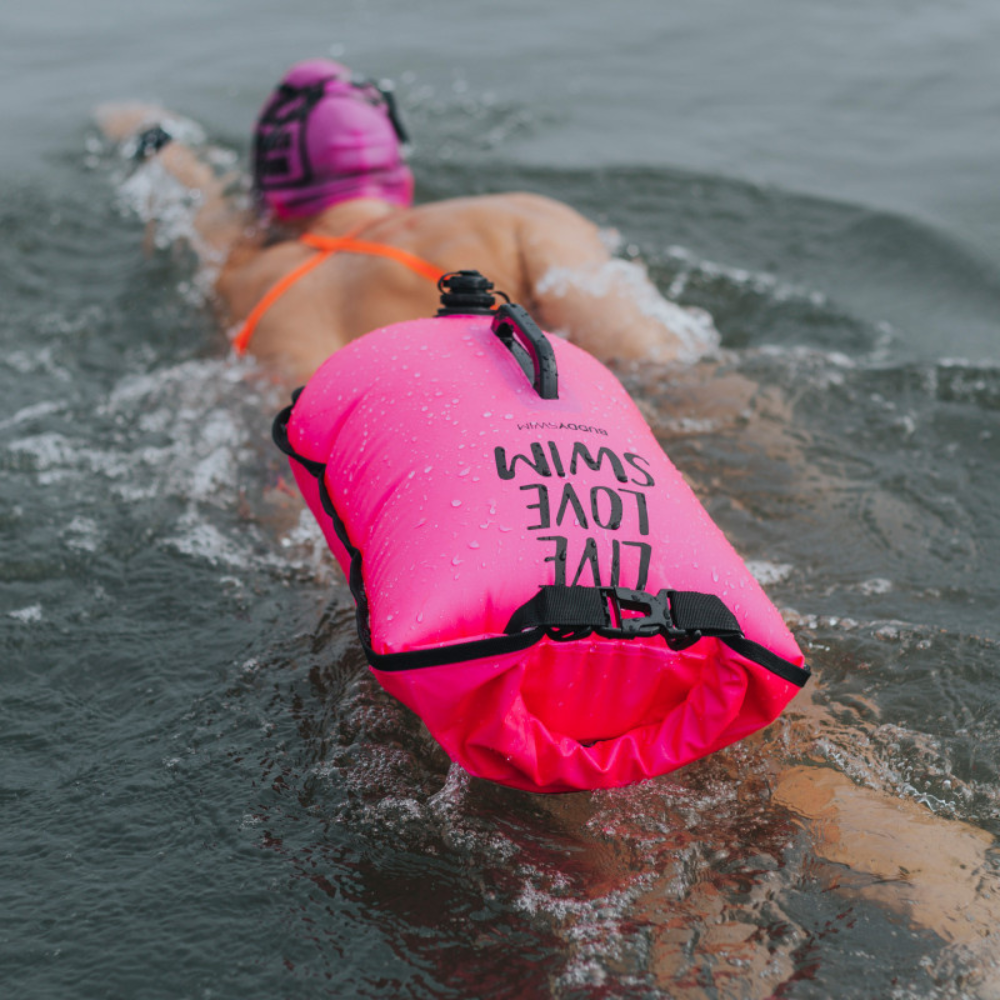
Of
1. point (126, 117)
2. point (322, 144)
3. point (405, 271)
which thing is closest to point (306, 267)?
point (405, 271)

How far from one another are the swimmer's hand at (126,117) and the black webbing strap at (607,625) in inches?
266

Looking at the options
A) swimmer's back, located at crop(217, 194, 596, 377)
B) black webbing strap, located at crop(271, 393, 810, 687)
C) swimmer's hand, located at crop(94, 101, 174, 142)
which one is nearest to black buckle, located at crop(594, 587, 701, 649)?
black webbing strap, located at crop(271, 393, 810, 687)

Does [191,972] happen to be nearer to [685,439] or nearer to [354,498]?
[354,498]

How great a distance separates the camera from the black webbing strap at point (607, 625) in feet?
5.72


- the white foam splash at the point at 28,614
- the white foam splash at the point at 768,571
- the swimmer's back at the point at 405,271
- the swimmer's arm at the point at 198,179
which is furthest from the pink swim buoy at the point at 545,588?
the swimmer's arm at the point at 198,179

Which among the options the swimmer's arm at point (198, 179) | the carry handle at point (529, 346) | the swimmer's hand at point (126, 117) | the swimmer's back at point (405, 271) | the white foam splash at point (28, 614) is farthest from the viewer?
the swimmer's hand at point (126, 117)

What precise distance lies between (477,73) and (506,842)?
809 cm

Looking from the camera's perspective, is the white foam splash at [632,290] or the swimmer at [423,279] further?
→ the white foam splash at [632,290]

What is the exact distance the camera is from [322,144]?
4414 mm

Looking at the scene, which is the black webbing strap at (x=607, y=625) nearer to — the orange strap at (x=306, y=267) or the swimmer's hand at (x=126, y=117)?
the orange strap at (x=306, y=267)

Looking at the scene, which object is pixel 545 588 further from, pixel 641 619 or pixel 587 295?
pixel 587 295

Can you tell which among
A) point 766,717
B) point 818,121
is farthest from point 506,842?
point 818,121

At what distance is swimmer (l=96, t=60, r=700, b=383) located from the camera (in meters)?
3.84

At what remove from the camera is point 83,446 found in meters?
3.89
